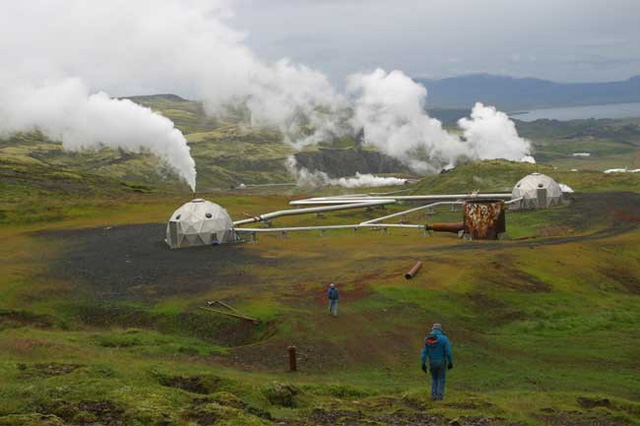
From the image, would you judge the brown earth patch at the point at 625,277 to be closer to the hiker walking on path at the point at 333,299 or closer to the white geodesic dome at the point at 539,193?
the hiker walking on path at the point at 333,299

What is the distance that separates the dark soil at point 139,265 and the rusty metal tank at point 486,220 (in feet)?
83.2

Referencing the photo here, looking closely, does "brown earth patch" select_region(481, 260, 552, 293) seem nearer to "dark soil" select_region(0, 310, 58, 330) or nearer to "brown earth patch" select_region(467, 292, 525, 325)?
"brown earth patch" select_region(467, 292, 525, 325)

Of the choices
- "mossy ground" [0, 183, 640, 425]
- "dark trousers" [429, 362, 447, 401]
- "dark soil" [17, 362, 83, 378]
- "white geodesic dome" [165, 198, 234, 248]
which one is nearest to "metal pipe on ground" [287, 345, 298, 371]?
"mossy ground" [0, 183, 640, 425]

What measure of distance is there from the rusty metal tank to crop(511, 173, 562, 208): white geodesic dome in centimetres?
3519

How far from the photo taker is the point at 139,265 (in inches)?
2404

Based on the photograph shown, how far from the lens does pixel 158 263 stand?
2441 inches

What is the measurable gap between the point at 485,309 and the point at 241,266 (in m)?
22.6

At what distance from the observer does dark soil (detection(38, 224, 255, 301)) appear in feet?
171

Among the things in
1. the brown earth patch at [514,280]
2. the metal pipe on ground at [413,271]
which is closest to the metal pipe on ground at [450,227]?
the brown earth patch at [514,280]

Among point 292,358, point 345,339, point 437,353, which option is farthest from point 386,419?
point 345,339

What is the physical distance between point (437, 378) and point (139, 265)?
135ft

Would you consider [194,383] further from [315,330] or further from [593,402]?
[593,402]

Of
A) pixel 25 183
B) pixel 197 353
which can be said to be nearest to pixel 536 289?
pixel 197 353

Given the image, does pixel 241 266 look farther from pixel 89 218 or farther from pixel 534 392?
pixel 89 218
